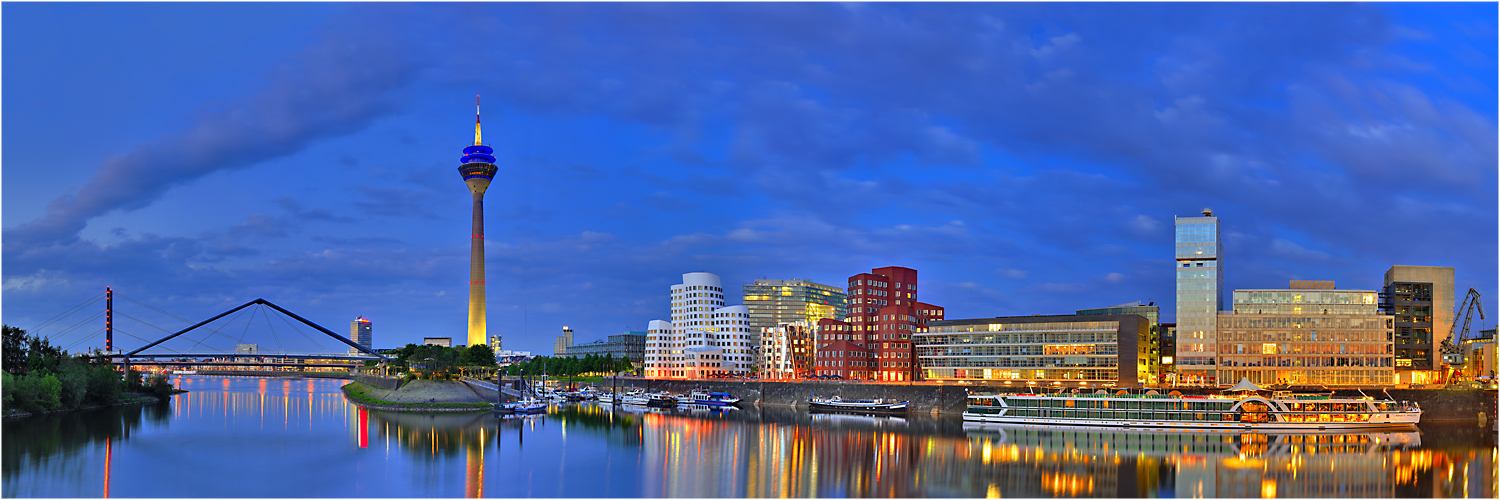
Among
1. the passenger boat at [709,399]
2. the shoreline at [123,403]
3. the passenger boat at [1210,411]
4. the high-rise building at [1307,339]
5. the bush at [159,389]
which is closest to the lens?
the shoreline at [123,403]

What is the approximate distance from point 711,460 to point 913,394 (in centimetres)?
5686

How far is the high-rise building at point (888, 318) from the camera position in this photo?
472 feet

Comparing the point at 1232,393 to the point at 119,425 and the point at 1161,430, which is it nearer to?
the point at 1161,430

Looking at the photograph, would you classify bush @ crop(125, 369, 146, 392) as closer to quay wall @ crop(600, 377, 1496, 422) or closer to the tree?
the tree

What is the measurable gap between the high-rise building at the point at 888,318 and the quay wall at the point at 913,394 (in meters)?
16.5

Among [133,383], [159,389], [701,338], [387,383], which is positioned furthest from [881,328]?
[133,383]

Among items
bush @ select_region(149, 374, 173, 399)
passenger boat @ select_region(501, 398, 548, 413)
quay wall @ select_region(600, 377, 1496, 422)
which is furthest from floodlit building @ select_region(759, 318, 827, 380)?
bush @ select_region(149, 374, 173, 399)

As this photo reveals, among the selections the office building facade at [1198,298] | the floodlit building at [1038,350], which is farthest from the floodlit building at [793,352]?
the office building facade at [1198,298]

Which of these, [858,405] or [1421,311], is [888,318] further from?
[1421,311]

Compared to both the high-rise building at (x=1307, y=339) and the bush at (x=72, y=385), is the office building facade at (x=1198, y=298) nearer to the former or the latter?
the high-rise building at (x=1307, y=339)

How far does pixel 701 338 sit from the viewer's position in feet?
617

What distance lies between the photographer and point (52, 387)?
3698 inches

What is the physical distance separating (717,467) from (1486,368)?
13188 centimetres

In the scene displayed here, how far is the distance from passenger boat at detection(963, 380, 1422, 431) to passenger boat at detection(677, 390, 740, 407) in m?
44.0
